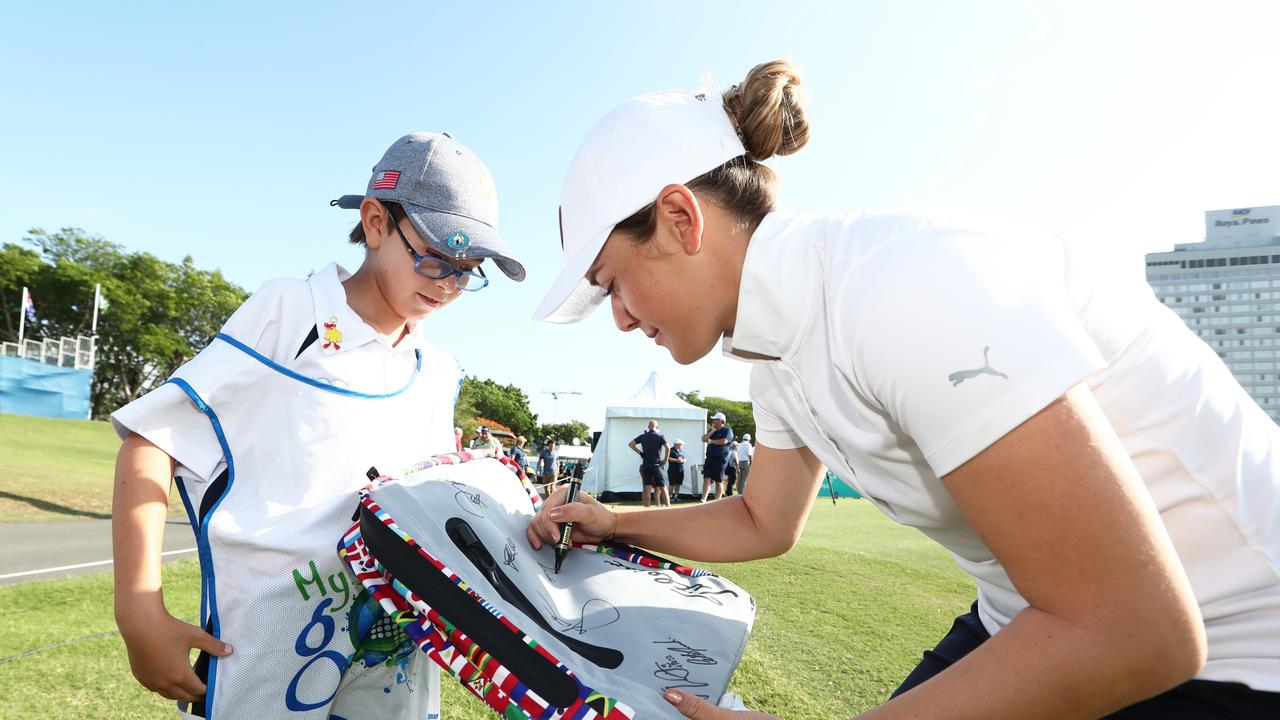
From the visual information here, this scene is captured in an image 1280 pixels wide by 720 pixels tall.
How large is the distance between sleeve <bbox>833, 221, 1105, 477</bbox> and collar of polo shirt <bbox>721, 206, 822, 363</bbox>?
0.12 m

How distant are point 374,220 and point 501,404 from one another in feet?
231

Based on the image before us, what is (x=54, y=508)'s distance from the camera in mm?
10312

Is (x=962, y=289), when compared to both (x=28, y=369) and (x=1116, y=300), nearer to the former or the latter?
(x=1116, y=300)

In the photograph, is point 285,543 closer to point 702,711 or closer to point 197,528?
point 197,528

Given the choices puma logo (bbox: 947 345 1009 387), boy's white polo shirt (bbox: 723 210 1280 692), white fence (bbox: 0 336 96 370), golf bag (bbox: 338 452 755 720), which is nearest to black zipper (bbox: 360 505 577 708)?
golf bag (bbox: 338 452 755 720)

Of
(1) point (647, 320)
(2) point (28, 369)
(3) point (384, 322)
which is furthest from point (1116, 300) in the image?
(2) point (28, 369)

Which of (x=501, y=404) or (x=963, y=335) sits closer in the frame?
(x=963, y=335)

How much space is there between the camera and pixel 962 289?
3.09 feet

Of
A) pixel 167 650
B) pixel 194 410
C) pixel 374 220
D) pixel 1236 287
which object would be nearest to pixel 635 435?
pixel 374 220

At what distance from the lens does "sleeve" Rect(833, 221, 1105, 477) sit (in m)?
0.89

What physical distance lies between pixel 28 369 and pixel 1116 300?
35.6 meters

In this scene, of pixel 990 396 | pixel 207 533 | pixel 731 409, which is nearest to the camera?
pixel 990 396

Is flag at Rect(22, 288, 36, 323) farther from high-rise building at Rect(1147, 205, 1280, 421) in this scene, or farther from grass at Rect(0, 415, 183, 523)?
high-rise building at Rect(1147, 205, 1280, 421)

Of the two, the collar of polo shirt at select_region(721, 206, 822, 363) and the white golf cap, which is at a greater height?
the white golf cap
